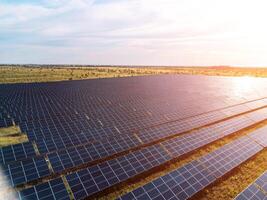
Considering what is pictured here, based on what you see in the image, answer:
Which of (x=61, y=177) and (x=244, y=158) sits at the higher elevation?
(x=61, y=177)

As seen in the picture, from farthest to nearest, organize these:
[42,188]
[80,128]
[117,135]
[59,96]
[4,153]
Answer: [59,96]
[80,128]
[117,135]
[4,153]
[42,188]

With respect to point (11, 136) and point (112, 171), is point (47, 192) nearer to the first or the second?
point (112, 171)

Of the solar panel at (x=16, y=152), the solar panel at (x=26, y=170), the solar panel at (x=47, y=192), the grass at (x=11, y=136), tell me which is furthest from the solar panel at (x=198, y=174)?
the grass at (x=11, y=136)

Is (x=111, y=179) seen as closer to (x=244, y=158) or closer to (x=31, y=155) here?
(x=31, y=155)

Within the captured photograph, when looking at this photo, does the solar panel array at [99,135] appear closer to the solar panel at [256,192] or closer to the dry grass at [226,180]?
the dry grass at [226,180]

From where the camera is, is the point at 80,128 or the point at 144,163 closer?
the point at 144,163

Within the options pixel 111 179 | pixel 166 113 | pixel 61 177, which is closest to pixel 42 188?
pixel 61 177
